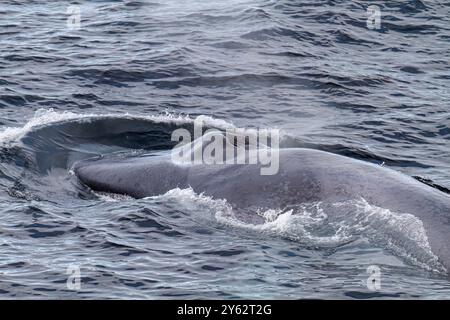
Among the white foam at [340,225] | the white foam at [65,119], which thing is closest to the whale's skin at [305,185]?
the white foam at [340,225]

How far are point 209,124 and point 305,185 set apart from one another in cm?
627

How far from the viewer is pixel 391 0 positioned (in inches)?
1246

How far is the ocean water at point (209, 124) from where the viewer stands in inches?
481

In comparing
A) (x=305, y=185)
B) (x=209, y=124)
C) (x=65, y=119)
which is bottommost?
(x=209, y=124)

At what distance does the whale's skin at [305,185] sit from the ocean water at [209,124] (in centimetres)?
17

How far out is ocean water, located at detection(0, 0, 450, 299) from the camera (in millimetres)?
12219

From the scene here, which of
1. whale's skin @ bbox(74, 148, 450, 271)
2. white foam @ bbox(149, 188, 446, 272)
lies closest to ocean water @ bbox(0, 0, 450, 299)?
white foam @ bbox(149, 188, 446, 272)

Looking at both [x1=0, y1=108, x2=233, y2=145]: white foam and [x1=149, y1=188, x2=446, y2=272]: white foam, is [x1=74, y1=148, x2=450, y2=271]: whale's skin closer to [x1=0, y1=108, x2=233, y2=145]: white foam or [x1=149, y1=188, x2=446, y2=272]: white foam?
[x1=149, y1=188, x2=446, y2=272]: white foam

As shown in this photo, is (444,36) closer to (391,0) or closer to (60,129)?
(391,0)

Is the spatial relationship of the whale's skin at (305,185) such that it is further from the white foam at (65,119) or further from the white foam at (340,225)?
the white foam at (65,119)

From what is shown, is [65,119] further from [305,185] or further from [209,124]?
[305,185]

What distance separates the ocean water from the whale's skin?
17 centimetres

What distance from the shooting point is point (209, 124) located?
19.6m

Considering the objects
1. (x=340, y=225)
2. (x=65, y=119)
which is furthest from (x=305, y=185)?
(x=65, y=119)
